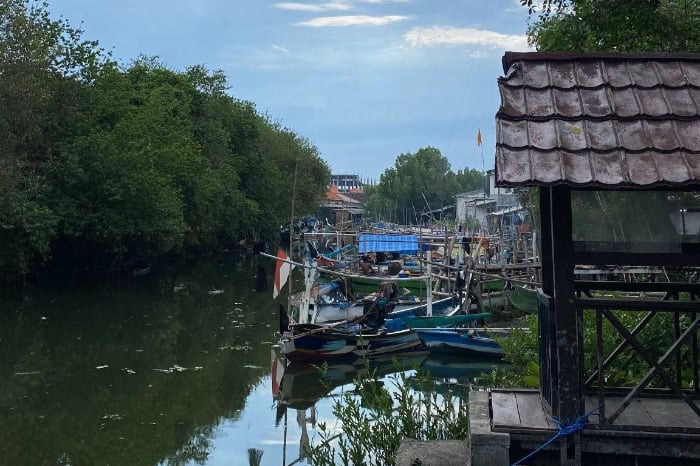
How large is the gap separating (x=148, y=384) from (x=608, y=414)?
12.4m

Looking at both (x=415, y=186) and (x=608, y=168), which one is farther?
(x=415, y=186)

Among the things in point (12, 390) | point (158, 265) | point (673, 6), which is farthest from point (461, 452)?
point (158, 265)

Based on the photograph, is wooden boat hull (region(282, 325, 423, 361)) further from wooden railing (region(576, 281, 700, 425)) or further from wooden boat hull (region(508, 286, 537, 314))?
wooden railing (region(576, 281, 700, 425))

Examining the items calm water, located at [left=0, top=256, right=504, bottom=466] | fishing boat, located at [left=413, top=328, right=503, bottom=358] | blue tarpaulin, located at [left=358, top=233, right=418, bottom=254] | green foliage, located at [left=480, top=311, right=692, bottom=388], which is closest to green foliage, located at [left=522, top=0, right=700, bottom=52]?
green foliage, located at [left=480, top=311, right=692, bottom=388]

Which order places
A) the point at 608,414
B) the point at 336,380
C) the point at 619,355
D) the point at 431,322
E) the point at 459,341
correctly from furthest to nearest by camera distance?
the point at 431,322
the point at 459,341
the point at 336,380
the point at 619,355
the point at 608,414

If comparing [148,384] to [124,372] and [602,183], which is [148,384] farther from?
[602,183]

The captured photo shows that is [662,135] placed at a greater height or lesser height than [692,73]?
lesser

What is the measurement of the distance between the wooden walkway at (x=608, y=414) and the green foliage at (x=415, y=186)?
3299 inches

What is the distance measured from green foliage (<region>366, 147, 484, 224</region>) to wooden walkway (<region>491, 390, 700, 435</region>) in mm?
83792

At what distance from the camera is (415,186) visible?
315 feet

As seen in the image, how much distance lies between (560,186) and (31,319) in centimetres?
2185

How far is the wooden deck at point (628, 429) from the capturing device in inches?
184

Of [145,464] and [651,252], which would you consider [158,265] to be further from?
[651,252]

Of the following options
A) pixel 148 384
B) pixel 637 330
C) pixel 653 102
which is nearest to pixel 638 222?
pixel 653 102
